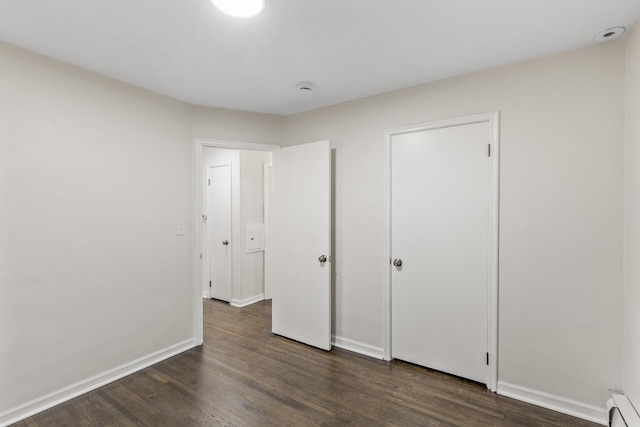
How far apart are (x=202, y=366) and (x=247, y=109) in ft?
8.32

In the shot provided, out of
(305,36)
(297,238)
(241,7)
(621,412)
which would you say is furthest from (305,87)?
(621,412)

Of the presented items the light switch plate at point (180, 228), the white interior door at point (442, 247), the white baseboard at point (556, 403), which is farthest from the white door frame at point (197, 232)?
the white baseboard at point (556, 403)

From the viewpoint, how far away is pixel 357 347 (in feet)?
10.3

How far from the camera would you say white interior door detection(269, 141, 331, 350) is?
3.17 meters

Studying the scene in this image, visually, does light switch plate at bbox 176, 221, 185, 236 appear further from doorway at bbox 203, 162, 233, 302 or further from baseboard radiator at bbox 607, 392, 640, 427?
baseboard radiator at bbox 607, 392, 640, 427

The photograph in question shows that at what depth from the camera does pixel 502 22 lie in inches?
70.4

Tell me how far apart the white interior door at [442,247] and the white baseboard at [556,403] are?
18 centimetres

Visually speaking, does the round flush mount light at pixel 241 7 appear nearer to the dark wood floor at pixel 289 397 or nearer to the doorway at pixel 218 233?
the dark wood floor at pixel 289 397

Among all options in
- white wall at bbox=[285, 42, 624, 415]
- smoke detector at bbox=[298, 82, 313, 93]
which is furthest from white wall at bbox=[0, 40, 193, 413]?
white wall at bbox=[285, 42, 624, 415]

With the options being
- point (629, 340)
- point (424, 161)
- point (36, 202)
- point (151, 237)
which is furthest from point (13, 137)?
point (629, 340)

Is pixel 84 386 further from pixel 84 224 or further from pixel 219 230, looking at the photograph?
pixel 219 230

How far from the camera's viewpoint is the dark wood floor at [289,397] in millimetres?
2105

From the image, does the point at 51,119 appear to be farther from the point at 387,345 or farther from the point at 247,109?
the point at 387,345

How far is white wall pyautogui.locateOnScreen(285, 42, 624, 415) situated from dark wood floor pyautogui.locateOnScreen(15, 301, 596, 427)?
36 cm
